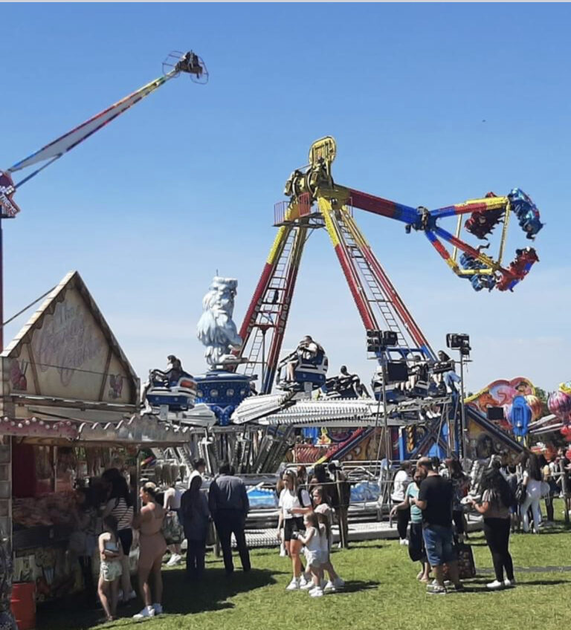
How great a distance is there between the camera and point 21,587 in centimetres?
997

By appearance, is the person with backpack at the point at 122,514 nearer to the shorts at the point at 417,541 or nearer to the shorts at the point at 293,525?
the shorts at the point at 293,525

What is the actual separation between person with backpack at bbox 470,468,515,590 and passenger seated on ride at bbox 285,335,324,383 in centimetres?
1197

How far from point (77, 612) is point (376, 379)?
530 inches

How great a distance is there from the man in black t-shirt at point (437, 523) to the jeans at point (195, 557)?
326 cm

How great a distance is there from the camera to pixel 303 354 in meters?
23.2

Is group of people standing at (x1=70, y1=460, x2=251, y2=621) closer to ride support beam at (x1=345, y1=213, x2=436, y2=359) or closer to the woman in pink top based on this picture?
the woman in pink top

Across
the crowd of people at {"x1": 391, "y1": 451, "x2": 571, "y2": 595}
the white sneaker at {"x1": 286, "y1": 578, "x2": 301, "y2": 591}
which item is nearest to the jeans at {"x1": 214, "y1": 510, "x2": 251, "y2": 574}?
the white sneaker at {"x1": 286, "y1": 578, "x2": 301, "y2": 591}

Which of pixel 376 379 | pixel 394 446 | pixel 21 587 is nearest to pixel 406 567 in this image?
pixel 21 587

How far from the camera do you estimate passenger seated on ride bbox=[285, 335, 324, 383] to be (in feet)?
75.3

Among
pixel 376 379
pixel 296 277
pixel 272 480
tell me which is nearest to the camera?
pixel 272 480

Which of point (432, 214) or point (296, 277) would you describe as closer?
point (432, 214)

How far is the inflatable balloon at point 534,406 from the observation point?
4445cm

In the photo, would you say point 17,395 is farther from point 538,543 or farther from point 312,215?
point 312,215

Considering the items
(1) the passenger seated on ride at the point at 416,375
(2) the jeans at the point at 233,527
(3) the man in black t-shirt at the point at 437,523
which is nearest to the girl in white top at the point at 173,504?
(2) the jeans at the point at 233,527
